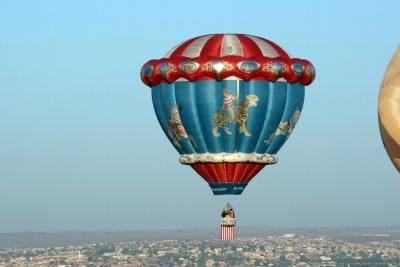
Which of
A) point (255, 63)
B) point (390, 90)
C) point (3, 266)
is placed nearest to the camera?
point (390, 90)

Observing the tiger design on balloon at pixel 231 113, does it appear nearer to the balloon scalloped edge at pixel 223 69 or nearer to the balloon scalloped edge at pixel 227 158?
the balloon scalloped edge at pixel 223 69

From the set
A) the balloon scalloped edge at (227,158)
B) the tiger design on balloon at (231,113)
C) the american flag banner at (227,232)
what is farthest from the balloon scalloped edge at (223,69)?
the american flag banner at (227,232)

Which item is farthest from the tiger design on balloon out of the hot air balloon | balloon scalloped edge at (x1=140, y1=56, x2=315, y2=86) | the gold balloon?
the gold balloon

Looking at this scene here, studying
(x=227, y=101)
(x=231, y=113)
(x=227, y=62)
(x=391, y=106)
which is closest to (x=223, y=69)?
(x=227, y=62)

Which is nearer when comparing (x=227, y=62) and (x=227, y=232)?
(x=227, y=62)

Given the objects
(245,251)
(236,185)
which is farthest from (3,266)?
(236,185)

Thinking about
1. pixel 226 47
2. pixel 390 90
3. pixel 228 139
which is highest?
pixel 226 47

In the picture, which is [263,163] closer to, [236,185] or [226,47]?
[236,185]

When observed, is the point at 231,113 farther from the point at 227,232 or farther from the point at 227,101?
the point at 227,232
